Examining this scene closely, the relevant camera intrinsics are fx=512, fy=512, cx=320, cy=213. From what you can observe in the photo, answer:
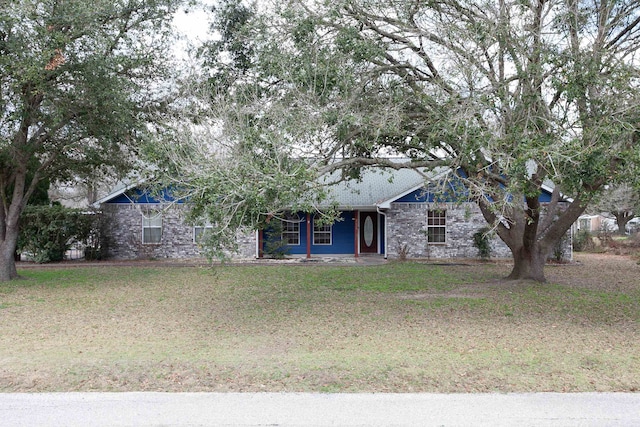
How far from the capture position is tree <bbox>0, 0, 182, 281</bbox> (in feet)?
39.2

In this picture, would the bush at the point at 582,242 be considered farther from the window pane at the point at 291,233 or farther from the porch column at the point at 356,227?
the window pane at the point at 291,233

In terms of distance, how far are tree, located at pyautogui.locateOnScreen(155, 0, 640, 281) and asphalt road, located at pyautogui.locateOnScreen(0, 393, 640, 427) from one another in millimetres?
3512

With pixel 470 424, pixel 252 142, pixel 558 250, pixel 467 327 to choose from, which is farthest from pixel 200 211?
pixel 558 250

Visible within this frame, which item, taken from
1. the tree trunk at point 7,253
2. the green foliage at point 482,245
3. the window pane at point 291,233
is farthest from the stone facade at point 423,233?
the tree trunk at point 7,253

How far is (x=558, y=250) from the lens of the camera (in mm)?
21344

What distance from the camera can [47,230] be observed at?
70.6 feet

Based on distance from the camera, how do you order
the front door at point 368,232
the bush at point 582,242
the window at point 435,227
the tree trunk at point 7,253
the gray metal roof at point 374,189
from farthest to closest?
the bush at point 582,242 → the front door at point 368,232 → the gray metal roof at point 374,189 → the window at point 435,227 → the tree trunk at point 7,253

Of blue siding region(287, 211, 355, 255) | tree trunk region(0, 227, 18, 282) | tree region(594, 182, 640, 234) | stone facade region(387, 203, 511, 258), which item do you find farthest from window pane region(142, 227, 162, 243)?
tree region(594, 182, 640, 234)

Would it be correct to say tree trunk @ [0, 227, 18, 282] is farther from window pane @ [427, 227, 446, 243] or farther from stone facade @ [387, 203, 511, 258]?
window pane @ [427, 227, 446, 243]

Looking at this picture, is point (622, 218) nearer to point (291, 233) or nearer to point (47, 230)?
point (291, 233)

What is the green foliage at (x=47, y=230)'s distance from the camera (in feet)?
70.6

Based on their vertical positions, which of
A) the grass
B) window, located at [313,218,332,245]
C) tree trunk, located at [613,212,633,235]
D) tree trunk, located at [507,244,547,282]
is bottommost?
the grass

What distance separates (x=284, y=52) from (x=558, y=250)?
1586 centimetres

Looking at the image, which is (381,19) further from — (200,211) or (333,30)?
(200,211)
